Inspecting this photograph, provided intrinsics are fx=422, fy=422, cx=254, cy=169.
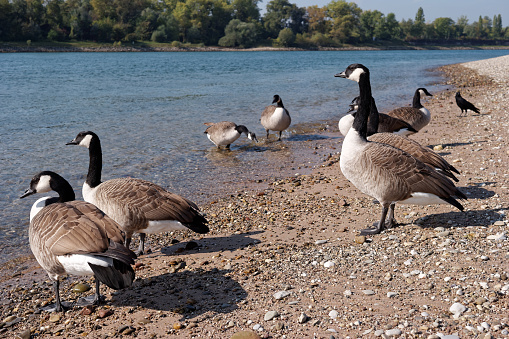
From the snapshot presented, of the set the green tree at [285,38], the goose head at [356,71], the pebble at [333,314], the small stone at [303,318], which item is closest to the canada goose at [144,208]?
the small stone at [303,318]

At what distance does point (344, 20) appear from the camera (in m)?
160

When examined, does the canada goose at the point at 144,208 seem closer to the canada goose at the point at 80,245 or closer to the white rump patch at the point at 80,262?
the canada goose at the point at 80,245

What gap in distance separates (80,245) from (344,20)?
556ft

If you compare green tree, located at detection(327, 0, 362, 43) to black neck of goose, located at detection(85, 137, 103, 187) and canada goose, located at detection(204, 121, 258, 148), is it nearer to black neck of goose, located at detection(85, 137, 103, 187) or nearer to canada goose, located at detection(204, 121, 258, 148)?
canada goose, located at detection(204, 121, 258, 148)

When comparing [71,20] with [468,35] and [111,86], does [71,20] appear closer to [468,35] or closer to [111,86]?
[111,86]

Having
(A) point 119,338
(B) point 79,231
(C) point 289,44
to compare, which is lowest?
(A) point 119,338

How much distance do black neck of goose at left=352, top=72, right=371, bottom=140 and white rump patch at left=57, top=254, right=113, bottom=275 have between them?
405 cm

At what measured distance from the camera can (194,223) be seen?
5.86 meters

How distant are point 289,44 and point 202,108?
120881 mm

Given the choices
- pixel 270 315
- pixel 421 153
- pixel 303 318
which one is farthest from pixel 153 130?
pixel 303 318

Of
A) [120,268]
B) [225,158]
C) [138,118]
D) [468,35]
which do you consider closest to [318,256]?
[120,268]

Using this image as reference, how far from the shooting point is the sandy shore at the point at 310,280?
3.97m

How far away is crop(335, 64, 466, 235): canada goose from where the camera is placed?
570 centimetres

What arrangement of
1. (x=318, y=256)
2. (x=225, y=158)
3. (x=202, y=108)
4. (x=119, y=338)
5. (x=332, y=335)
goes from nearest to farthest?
(x=332, y=335) → (x=119, y=338) → (x=318, y=256) → (x=225, y=158) → (x=202, y=108)
